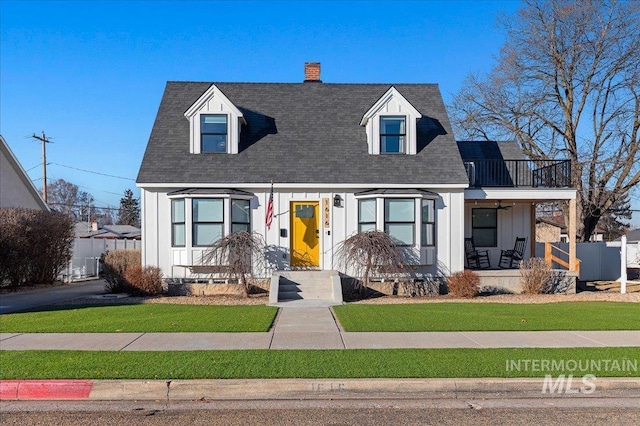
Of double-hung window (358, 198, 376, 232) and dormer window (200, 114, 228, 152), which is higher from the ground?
dormer window (200, 114, 228, 152)

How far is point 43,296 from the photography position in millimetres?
17062

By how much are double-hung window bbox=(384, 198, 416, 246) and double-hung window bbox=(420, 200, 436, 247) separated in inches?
16.6

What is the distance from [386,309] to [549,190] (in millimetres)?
8724

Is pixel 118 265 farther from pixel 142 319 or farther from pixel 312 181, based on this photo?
pixel 312 181

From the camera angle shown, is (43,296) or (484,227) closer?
(43,296)

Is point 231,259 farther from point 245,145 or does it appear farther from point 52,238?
point 52,238

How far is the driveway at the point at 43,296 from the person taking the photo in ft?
47.5

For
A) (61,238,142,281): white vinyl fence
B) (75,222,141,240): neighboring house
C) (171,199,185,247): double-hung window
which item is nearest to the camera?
(171,199,185,247): double-hung window

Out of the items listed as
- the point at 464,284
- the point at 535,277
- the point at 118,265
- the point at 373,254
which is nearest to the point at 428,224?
the point at 464,284

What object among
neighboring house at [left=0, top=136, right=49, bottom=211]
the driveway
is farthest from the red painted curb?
neighboring house at [left=0, top=136, right=49, bottom=211]

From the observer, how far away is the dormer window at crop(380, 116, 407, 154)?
59.6ft

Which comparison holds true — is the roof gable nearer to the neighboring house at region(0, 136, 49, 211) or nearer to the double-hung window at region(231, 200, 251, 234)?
the double-hung window at region(231, 200, 251, 234)

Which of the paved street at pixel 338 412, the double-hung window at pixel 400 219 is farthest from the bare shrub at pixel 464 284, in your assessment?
the paved street at pixel 338 412

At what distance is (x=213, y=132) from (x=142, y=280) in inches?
215
